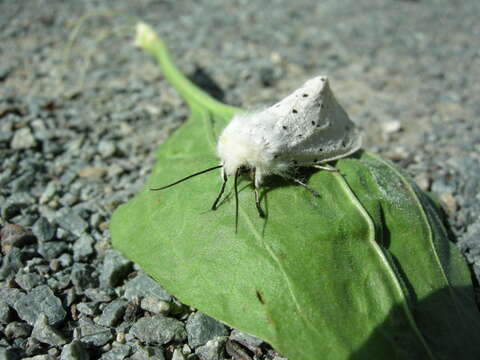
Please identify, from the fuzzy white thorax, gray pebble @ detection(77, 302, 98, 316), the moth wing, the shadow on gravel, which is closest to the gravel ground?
gray pebble @ detection(77, 302, 98, 316)

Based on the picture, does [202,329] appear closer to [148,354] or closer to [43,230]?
[148,354]


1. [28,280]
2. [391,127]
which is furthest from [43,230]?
[391,127]

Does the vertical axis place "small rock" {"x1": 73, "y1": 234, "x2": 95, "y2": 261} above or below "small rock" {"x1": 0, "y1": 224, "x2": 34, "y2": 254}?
below

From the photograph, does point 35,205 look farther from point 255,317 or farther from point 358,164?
point 358,164

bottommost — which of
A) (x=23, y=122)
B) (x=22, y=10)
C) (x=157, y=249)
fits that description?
(x=157, y=249)

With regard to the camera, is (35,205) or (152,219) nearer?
(152,219)

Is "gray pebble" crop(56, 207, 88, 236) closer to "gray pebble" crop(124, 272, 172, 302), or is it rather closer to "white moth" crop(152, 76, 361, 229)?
"gray pebble" crop(124, 272, 172, 302)

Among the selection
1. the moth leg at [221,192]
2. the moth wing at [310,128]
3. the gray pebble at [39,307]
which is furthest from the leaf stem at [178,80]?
the gray pebble at [39,307]

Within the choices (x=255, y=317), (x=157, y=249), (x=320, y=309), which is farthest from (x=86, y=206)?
(x=320, y=309)
